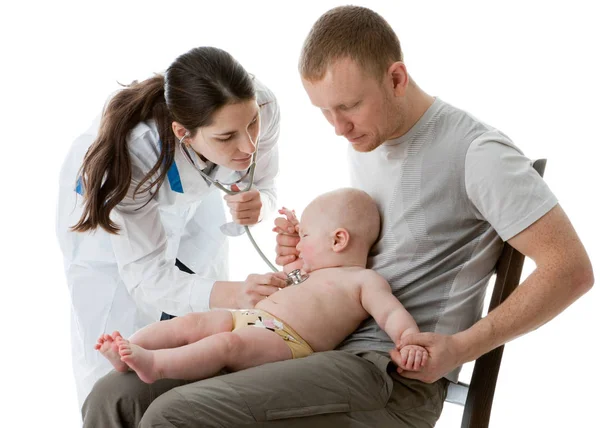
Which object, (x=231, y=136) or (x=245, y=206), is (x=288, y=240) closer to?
(x=245, y=206)

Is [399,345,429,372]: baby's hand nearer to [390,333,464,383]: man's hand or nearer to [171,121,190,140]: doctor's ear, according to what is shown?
[390,333,464,383]: man's hand

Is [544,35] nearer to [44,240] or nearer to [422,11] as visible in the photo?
[422,11]

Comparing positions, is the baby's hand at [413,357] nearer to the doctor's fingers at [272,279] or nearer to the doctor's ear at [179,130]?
the doctor's fingers at [272,279]

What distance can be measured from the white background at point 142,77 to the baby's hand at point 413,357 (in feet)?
5.42

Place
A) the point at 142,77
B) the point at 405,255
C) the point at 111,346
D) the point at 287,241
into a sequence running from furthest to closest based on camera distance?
1. the point at 142,77
2. the point at 287,241
3. the point at 405,255
4. the point at 111,346

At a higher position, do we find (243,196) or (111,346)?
(243,196)

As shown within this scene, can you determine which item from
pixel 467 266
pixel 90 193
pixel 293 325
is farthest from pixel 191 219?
pixel 467 266

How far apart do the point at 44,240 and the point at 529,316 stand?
2.22 m

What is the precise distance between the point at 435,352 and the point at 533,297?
220 millimetres

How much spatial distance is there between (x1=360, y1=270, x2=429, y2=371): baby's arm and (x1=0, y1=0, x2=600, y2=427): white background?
1.56 meters

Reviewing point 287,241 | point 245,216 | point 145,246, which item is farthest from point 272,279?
point 145,246

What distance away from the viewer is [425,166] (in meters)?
1.78

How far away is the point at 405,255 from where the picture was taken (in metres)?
1.81

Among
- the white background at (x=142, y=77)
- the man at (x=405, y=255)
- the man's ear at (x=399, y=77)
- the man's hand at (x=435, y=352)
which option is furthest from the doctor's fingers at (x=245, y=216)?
the white background at (x=142, y=77)
